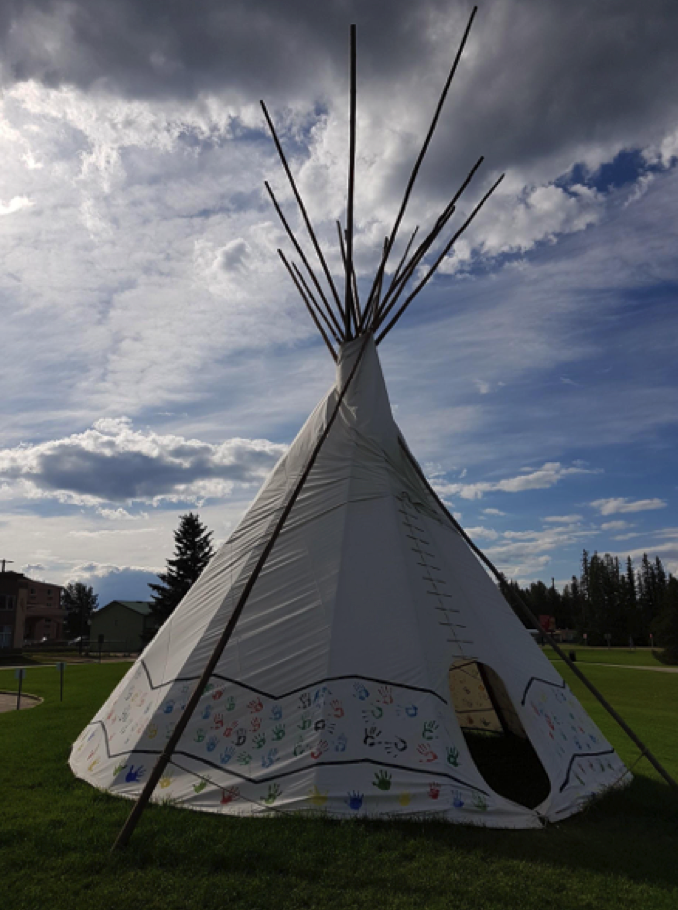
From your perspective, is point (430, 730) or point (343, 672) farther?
point (343, 672)

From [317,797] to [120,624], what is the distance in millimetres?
55746

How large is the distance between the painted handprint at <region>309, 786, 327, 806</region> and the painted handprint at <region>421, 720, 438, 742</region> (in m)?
0.96

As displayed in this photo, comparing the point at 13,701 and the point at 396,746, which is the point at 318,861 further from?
the point at 13,701

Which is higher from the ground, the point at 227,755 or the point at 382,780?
the point at 227,755

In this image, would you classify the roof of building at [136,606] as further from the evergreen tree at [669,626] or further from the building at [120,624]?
the evergreen tree at [669,626]

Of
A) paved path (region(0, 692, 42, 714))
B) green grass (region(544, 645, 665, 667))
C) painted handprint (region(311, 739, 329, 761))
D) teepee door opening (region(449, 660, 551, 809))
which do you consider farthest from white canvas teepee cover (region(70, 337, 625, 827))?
green grass (region(544, 645, 665, 667))

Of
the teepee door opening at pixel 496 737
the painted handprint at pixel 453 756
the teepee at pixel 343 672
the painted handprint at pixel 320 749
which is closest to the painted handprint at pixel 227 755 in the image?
the teepee at pixel 343 672

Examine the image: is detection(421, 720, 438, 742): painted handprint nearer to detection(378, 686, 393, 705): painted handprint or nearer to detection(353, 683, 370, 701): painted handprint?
detection(378, 686, 393, 705): painted handprint

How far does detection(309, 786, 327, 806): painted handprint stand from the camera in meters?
4.95

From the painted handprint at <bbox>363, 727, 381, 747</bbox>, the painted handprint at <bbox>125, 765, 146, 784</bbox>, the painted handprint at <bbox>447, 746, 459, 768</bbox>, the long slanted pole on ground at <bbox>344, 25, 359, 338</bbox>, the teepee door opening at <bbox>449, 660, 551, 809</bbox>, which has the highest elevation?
the long slanted pole on ground at <bbox>344, 25, 359, 338</bbox>

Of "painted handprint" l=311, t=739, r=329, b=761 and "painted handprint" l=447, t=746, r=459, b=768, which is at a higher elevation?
"painted handprint" l=311, t=739, r=329, b=761

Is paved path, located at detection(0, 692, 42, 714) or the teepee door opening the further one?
paved path, located at detection(0, 692, 42, 714)

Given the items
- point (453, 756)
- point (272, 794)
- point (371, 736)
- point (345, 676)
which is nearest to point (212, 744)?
point (272, 794)

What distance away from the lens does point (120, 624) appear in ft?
183
